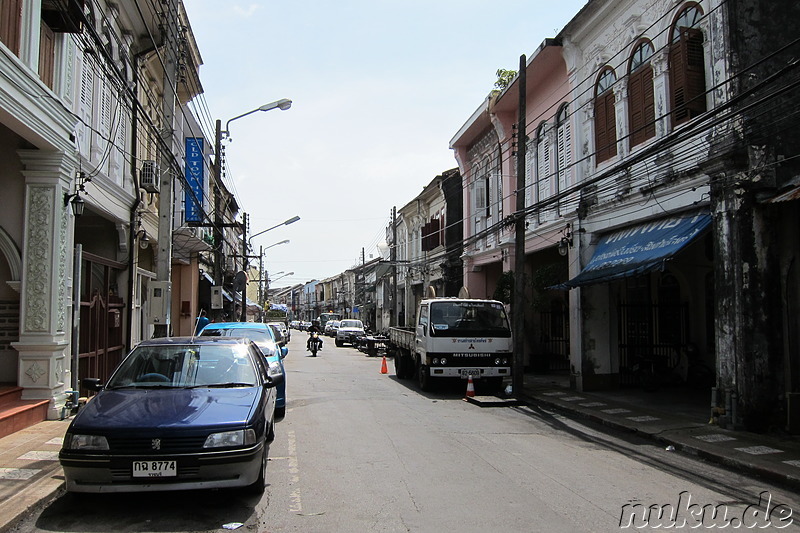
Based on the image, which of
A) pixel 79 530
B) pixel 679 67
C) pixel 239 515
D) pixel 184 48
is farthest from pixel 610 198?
pixel 79 530

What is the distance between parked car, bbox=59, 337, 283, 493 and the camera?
543 cm

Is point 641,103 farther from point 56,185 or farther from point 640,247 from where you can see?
point 56,185

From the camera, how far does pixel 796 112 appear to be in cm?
911

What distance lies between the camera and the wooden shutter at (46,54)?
10.4 m

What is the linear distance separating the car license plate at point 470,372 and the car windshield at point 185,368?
27.5ft

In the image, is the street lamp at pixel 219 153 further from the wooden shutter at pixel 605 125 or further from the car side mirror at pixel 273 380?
the car side mirror at pixel 273 380

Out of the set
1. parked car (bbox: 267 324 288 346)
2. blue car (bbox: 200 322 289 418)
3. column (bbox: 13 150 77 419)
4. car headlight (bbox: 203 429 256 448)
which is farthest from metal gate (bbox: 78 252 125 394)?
car headlight (bbox: 203 429 256 448)

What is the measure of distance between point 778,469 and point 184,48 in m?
14.4

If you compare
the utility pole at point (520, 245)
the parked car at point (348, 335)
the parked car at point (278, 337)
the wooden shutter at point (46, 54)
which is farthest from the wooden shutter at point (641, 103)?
the parked car at point (348, 335)

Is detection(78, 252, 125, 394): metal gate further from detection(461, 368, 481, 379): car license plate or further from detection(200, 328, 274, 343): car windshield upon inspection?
detection(461, 368, 481, 379): car license plate

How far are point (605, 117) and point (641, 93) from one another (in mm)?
1618

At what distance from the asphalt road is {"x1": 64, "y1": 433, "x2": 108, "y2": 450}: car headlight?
64cm

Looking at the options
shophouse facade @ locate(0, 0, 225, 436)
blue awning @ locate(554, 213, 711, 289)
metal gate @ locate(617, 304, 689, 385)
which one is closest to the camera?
shophouse facade @ locate(0, 0, 225, 436)

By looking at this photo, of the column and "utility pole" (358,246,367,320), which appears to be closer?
the column
